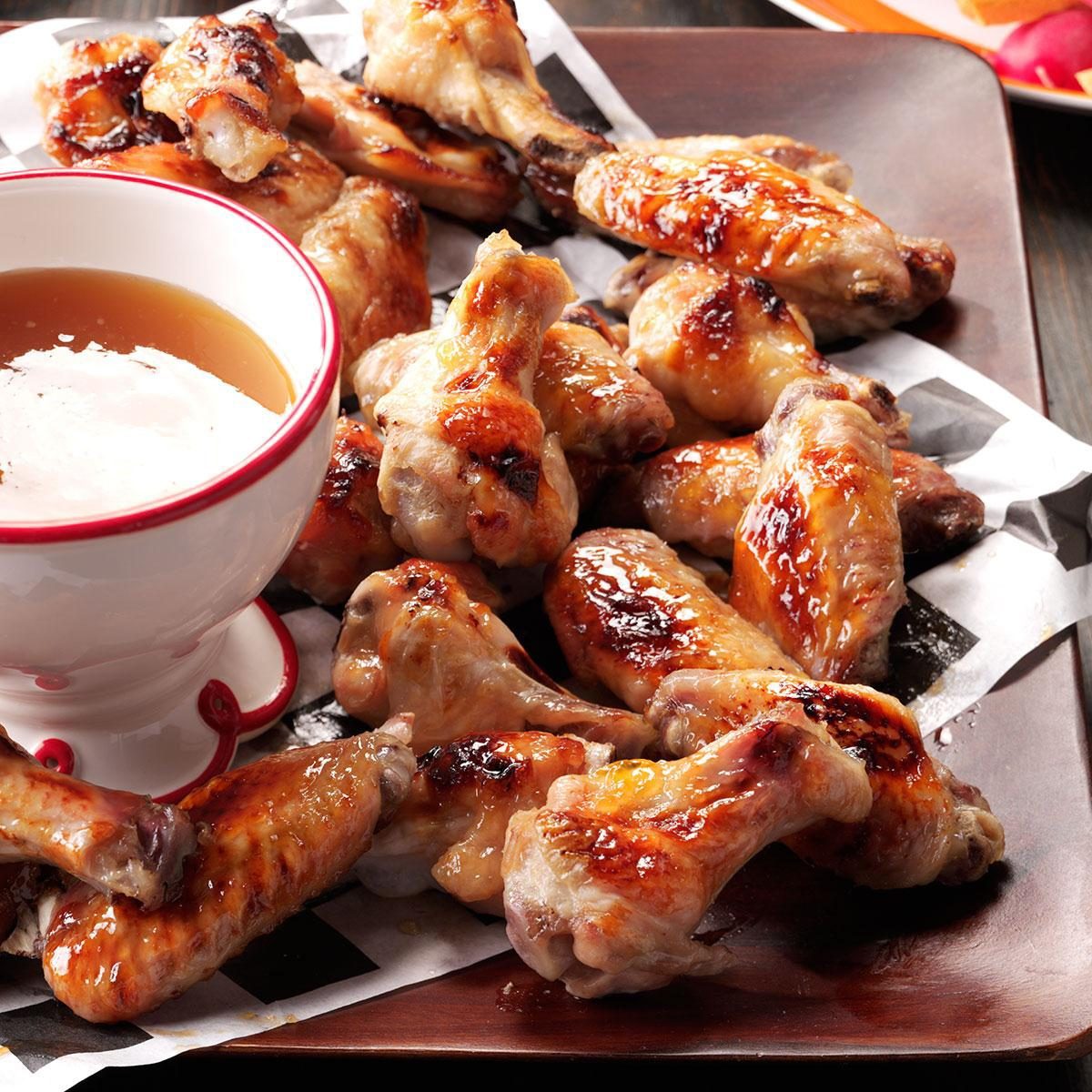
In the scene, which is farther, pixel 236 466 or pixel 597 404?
pixel 597 404

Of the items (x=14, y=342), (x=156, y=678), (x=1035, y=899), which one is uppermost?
(x=14, y=342)

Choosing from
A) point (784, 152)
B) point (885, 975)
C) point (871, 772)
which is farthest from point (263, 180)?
point (885, 975)

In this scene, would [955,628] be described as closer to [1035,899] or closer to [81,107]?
[1035,899]

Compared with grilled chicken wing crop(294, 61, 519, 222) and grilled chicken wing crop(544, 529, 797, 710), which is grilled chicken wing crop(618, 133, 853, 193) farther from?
grilled chicken wing crop(544, 529, 797, 710)

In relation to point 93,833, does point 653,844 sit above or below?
above

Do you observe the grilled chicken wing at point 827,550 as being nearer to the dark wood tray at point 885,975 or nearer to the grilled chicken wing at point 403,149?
the dark wood tray at point 885,975

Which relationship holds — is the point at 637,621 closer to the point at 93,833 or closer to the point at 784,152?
the point at 93,833

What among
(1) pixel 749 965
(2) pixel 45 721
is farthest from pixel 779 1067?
(2) pixel 45 721
